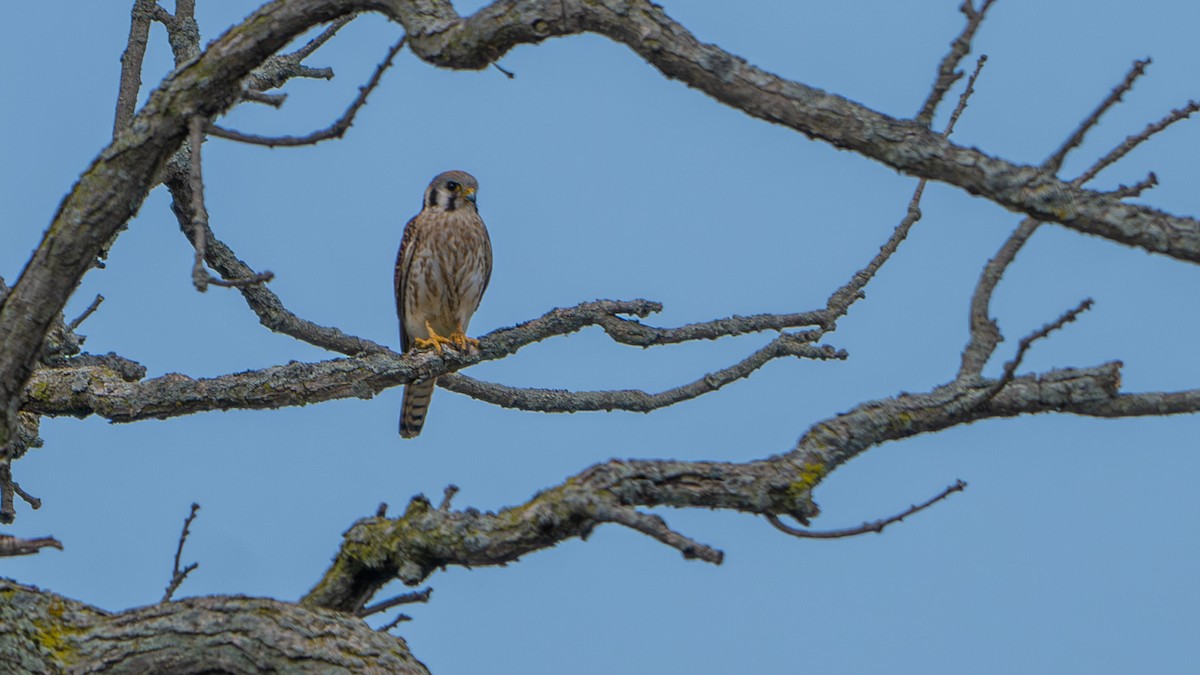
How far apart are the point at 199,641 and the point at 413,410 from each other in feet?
13.4

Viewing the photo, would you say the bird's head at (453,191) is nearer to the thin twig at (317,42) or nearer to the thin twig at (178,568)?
the thin twig at (317,42)

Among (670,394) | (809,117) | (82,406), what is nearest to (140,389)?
(82,406)

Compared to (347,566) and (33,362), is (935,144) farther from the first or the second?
(33,362)

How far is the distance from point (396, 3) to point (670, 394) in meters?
1.97

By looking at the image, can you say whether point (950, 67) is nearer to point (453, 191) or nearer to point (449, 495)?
point (449, 495)

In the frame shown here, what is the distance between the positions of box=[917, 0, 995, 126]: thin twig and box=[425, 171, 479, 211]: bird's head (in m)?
4.64

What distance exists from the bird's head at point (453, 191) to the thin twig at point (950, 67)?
4.64 metres

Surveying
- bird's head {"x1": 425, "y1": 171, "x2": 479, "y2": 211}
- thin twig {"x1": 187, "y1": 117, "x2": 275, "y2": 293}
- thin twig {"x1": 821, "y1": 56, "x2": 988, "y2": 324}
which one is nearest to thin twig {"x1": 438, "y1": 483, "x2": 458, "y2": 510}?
thin twig {"x1": 187, "y1": 117, "x2": 275, "y2": 293}

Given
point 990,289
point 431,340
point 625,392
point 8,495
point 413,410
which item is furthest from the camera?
point 413,410

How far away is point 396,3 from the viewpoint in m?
2.93

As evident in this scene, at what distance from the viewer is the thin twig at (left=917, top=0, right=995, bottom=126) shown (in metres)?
2.47

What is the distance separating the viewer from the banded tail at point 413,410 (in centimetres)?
694

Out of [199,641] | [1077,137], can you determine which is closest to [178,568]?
[199,641]

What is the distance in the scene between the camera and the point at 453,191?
7035 mm
